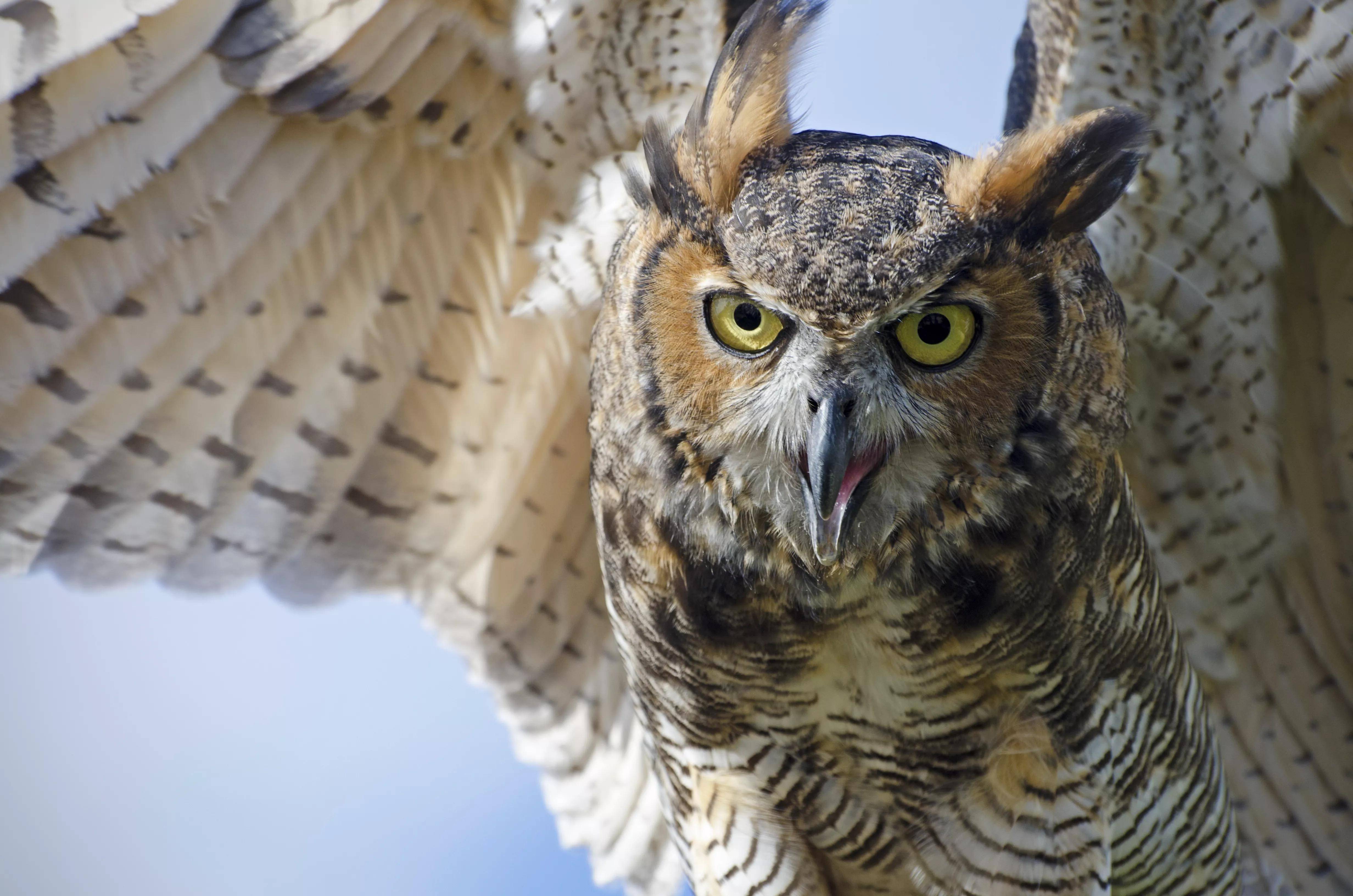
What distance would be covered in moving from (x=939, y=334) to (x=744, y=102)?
1.03 ft

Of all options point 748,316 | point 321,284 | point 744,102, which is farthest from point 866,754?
point 321,284

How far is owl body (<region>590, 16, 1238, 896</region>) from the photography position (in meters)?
1.11

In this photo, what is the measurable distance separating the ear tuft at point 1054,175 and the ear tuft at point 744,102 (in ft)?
0.62

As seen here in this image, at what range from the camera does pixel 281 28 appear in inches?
59.6

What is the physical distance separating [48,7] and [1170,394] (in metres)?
1.57

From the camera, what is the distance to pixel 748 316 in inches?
43.9

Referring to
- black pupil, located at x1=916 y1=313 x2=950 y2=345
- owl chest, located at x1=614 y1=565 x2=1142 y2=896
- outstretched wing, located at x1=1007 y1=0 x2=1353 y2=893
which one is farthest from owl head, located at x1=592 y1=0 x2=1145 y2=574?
outstretched wing, located at x1=1007 y1=0 x2=1353 y2=893

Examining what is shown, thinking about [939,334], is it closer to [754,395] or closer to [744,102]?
[754,395]

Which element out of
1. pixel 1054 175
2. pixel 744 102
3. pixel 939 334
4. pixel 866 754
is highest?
pixel 744 102

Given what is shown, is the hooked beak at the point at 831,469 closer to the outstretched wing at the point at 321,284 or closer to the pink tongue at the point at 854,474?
the pink tongue at the point at 854,474

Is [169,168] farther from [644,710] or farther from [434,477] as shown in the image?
[644,710]

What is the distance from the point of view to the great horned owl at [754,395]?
1.17m

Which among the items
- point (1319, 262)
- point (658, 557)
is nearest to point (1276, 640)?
point (1319, 262)

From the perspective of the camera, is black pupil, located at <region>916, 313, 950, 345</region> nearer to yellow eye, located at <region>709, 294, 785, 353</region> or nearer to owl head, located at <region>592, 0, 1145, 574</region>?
owl head, located at <region>592, 0, 1145, 574</region>
